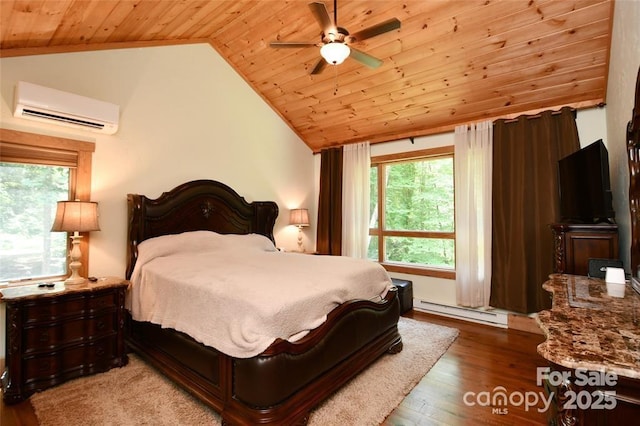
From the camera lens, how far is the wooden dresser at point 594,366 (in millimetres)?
941

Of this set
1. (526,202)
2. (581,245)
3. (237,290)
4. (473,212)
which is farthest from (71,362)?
(526,202)

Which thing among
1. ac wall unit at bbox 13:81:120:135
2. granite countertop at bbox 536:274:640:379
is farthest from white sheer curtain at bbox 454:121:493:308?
ac wall unit at bbox 13:81:120:135

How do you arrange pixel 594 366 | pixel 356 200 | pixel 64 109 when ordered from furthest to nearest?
pixel 356 200 → pixel 64 109 → pixel 594 366

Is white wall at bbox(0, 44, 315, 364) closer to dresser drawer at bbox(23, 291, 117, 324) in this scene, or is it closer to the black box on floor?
dresser drawer at bbox(23, 291, 117, 324)

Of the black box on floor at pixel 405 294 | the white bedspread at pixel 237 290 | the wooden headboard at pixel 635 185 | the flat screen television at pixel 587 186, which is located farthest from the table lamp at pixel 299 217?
the wooden headboard at pixel 635 185

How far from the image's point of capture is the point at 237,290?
204 centimetres

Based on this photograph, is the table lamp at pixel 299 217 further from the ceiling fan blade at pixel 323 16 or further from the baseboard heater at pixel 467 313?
the ceiling fan blade at pixel 323 16

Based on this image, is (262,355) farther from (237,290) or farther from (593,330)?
(593,330)

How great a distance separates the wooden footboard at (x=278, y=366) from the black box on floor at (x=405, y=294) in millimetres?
1275

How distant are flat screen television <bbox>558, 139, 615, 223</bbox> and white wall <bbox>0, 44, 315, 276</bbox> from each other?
143 inches

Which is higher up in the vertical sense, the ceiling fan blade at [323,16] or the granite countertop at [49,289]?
the ceiling fan blade at [323,16]

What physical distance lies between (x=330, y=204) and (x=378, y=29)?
331 centimetres

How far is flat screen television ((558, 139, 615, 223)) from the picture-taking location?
88.7 inches

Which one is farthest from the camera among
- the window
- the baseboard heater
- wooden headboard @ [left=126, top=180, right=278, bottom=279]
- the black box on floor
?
the window
